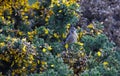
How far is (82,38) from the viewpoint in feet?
17.9

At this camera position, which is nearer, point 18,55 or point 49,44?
point 18,55

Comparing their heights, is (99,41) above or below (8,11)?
below

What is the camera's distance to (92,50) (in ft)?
17.6

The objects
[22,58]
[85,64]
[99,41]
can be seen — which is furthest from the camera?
[99,41]

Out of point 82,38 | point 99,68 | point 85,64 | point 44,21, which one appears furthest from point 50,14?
point 99,68

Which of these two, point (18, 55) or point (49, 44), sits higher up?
point (18, 55)

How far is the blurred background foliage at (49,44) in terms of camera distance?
440 centimetres

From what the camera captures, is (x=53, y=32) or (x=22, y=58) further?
(x=53, y=32)

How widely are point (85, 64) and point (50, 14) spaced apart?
3.77 feet

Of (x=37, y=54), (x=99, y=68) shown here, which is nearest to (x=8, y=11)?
(x=37, y=54)

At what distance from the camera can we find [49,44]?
525 cm

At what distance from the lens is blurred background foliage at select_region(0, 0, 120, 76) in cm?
440

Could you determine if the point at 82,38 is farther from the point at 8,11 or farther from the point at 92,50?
the point at 8,11

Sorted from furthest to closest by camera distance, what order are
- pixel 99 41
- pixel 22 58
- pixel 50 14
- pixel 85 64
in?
pixel 50 14
pixel 99 41
pixel 85 64
pixel 22 58
